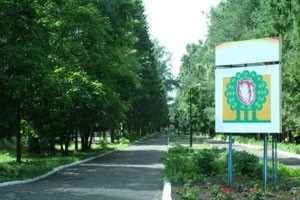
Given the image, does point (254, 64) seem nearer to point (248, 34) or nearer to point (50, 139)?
point (50, 139)

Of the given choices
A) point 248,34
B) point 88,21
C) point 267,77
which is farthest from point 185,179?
point 248,34

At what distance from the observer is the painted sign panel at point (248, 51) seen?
45.3 feet

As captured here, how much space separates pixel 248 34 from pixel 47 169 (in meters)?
37.4

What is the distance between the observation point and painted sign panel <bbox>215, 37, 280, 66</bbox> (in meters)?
13.8

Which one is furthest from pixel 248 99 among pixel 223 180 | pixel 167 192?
pixel 167 192

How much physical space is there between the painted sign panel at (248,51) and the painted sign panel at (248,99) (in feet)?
0.71

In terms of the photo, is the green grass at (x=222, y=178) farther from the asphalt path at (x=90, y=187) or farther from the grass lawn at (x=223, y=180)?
the asphalt path at (x=90, y=187)

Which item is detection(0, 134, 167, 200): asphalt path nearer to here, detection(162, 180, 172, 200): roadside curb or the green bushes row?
detection(162, 180, 172, 200): roadside curb

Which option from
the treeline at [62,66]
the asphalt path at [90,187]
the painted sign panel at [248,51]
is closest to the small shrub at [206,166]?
the asphalt path at [90,187]

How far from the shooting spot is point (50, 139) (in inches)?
1355

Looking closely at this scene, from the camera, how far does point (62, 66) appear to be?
27.4 metres

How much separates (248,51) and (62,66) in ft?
49.2

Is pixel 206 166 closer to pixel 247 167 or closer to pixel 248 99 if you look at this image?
pixel 247 167

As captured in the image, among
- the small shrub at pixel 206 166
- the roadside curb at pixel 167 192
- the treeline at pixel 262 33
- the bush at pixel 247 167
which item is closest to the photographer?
the roadside curb at pixel 167 192
